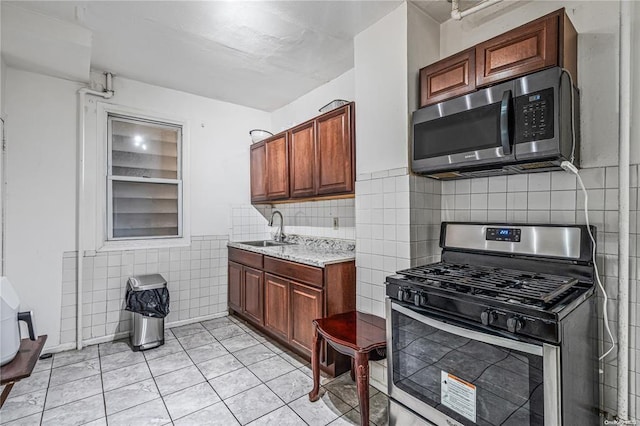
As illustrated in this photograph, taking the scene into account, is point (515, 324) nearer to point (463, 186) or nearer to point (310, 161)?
point (463, 186)

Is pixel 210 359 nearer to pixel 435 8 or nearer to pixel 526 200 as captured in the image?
pixel 526 200

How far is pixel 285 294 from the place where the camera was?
2.74 meters

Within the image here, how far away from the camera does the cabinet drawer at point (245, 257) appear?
3148 mm

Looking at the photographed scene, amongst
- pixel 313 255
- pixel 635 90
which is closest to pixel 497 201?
pixel 635 90

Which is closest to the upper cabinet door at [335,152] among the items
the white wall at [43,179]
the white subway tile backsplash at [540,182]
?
the white subway tile backsplash at [540,182]

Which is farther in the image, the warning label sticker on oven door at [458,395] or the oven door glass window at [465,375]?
the warning label sticker on oven door at [458,395]

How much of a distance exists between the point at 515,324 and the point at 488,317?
10cm

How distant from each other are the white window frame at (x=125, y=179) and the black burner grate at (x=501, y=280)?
2705 millimetres

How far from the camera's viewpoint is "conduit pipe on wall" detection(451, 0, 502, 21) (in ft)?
5.90

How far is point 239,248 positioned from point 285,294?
3.42 feet

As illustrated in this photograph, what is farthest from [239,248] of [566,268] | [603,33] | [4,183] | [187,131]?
[603,33]

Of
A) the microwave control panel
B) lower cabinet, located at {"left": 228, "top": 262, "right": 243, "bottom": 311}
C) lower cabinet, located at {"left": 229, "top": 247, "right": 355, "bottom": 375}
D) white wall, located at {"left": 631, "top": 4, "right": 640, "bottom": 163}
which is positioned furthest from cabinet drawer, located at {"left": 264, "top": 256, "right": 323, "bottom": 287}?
white wall, located at {"left": 631, "top": 4, "right": 640, "bottom": 163}

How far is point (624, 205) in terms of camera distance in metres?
1.42

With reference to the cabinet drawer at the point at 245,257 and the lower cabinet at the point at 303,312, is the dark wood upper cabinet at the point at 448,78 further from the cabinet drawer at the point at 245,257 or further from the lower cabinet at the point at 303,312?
the cabinet drawer at the point at 245,257
